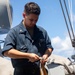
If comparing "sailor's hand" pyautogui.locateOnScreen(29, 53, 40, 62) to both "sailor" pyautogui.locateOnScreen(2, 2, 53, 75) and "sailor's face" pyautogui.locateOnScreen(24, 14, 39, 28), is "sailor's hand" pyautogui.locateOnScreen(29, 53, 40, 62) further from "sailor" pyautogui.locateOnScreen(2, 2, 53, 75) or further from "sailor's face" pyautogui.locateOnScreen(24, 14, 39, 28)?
"sailor's face" pyautogui.locateOnScreen(24, 14, 39, 28)

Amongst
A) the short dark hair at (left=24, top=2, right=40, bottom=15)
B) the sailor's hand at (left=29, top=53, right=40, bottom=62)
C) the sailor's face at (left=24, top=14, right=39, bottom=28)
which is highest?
the short dark hair at (left=24, top=2, right=40, bottom=15)

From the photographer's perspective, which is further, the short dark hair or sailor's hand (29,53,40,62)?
the short dark hair

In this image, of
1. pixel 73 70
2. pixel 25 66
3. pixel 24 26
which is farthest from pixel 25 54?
pixel 73 70

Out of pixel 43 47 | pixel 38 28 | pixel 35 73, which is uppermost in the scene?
pixel 38 28

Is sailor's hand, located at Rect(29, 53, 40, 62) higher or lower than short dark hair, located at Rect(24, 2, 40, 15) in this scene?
lower

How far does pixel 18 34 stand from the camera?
2025 millimetres

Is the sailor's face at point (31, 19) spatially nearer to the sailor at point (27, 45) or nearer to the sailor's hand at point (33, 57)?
the sailor at point (27, 45)

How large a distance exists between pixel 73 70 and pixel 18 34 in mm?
1238

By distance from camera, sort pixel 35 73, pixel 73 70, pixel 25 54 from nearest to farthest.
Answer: pixel 25 54, pixel 35 73, pixel 73 70

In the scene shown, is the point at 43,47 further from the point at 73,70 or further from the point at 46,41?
the point at 73,70

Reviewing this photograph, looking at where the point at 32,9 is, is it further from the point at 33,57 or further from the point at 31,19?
the point at 33,57

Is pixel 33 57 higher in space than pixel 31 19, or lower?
lower

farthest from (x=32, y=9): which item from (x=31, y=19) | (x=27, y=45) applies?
(x=27, y=45)

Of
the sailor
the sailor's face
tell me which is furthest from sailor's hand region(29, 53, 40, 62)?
the sailor's face
